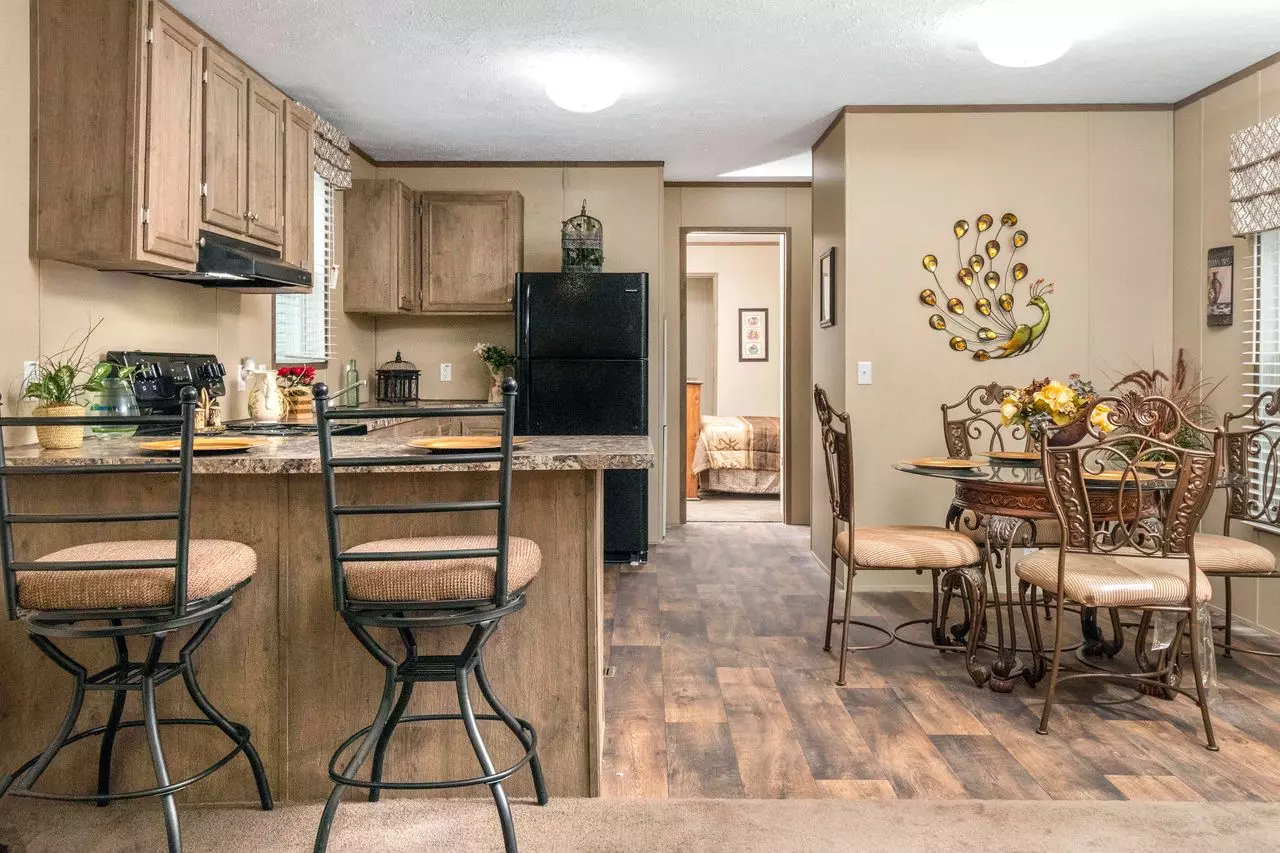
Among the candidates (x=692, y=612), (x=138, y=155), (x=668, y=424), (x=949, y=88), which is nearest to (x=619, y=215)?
(x=668, y=424)

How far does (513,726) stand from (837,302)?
3.15 meters

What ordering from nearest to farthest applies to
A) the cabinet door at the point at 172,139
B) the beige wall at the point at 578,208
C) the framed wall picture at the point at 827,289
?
1. the cabinet door at the point at 172,139
2. the framed wall picture at the point at 827,289
3. the beige wall at the point at 578,208

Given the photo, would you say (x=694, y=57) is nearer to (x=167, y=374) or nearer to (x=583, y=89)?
(x=583, y=89)

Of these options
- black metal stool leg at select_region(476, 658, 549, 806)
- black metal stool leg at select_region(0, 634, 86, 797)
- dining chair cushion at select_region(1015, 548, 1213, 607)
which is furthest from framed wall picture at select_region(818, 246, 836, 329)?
black metal stool leg at select_region(0, 634, 86, 797)

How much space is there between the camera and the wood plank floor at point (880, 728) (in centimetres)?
239

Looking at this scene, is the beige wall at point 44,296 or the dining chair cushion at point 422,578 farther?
the beige wall at point 44,296

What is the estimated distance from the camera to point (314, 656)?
227 centimetres

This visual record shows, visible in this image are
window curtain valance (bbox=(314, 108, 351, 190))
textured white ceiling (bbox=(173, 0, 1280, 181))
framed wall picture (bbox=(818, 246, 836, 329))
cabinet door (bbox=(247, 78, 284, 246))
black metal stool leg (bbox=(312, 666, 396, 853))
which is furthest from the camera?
framed wall picture (bbox=(818, 246, 836, 329))

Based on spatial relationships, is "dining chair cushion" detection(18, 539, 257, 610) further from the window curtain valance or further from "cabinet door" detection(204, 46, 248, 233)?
the window curtain valance

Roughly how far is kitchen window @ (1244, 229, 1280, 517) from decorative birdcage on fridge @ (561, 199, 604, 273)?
312 cm

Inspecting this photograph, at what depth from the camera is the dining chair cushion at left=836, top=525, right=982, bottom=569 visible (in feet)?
A: 10.4

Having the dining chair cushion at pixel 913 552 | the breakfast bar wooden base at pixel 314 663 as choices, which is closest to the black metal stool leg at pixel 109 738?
the breakfast bar wooden base at pixel 314 663

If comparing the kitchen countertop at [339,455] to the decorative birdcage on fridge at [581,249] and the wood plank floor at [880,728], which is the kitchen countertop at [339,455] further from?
the decorative birdcage on fridge at [581,249]

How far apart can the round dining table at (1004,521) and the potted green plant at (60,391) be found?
2542 millimetres
